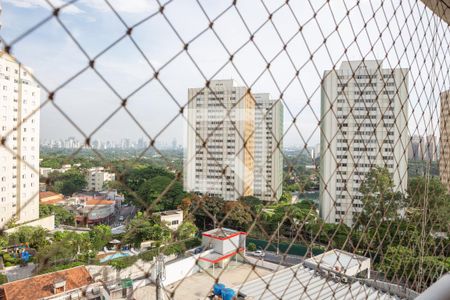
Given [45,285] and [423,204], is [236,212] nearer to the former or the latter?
[423,204]

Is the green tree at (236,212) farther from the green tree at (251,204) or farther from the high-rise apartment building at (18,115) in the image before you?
the high-rise apartment building at (18,115)

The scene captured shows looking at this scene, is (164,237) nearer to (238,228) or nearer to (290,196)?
(238,228)

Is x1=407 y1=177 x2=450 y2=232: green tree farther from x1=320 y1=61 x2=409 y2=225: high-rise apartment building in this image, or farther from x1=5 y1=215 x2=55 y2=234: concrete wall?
x1=5 y1=215 x2=55 y2=234: concrete wall

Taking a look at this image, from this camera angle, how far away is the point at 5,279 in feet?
16.2

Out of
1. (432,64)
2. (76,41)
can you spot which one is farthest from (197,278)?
(76,41)

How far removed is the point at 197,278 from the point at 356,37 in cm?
575

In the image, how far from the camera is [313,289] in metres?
3.41

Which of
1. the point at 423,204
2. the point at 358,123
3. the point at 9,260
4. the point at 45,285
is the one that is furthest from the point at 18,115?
the point at 9,260

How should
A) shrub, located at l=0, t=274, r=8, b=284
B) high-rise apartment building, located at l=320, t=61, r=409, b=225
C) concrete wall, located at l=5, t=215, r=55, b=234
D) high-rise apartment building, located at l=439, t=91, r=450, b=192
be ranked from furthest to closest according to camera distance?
concrete wall, located at l=5, t=215, r=55, b=234 < shrub, located at l=0, t=274, r=8, b=284 < high-rise apartment building, located at l=439, t=91, r=450, b=192 < high-rise apartment building, located at l=320, t=61, r=409, b=225

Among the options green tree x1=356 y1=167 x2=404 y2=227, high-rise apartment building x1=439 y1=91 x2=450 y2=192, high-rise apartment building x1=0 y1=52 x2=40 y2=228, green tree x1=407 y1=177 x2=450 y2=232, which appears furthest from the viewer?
high-rise apartment building x1=439 y1=91 x2=450 y2=192

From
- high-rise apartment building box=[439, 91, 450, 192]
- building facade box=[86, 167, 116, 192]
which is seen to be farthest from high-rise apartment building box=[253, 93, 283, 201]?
high-rise apartment building box=[439, 91, 450, 192]

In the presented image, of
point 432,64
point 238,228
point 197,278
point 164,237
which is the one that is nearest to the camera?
point 432,64

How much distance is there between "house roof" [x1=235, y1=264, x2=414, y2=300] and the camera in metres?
0.67

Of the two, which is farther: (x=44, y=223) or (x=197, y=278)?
(x=44, y=223)
